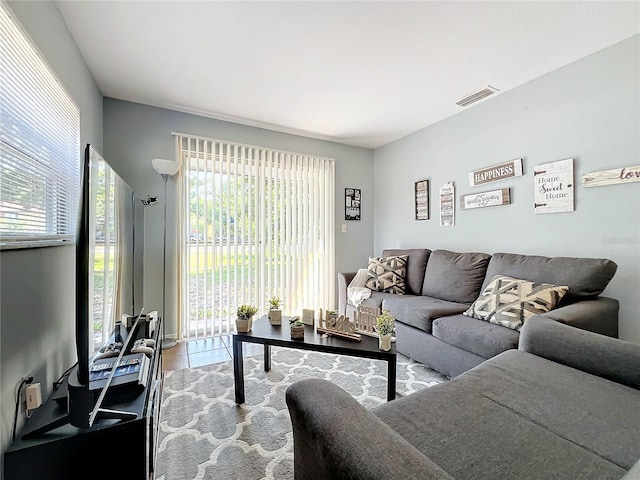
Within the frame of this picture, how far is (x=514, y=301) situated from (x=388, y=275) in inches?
53.2

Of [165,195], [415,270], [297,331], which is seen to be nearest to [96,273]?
[297,331]

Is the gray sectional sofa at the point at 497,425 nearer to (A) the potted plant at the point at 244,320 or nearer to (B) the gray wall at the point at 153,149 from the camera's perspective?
(A) the potted plant at the point at 244,320

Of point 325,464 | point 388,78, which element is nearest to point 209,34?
point 388,78

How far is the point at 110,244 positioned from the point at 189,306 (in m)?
1.95

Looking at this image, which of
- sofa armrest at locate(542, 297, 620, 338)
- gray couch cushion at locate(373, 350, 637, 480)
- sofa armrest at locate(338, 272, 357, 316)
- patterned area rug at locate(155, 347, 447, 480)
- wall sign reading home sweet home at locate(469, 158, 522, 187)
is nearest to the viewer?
gray couch cushion at locate(373, 350, 637, 480)

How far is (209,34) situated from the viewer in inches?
73.1

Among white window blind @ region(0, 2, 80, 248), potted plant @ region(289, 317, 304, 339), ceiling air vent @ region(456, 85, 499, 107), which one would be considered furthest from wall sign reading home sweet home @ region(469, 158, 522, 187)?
white window blind @ region(0, 2, 80, 248)

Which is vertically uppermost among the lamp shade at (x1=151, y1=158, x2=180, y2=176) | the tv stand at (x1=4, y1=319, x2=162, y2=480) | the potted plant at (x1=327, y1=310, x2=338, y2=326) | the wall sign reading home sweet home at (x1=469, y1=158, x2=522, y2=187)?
the lamp shade at (x1=151, y1=158, x2=180, y2=176)

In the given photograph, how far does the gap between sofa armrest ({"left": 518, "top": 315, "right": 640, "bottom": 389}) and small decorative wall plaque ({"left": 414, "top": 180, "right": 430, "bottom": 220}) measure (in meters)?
2.08

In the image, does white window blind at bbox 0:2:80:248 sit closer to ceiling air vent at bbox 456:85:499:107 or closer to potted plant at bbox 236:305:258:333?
potted plant at bbox 236:305:258:333

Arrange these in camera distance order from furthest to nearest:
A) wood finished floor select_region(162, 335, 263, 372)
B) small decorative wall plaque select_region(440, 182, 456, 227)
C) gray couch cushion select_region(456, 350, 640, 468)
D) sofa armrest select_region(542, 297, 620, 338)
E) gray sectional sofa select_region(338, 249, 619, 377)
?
1. small decorative wall plaque select_region(440, 182, 456, 227)
2. wood finished floor select_region(162, 335, 263, 372)
3. gray sectional sofa select_region(338, 249, 619, 377)
4. sofa armrest select_region(542, 297, 620, 338)
5. gray couch cushion select_region(456, 350, 640, 468)

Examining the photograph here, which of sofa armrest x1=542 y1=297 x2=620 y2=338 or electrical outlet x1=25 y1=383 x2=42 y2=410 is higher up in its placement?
sofa armrest x1=542 y1=297 x2=620 y2=338

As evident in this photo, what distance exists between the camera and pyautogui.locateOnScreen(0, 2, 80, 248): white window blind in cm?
101

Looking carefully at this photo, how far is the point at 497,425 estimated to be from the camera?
0.93 m
